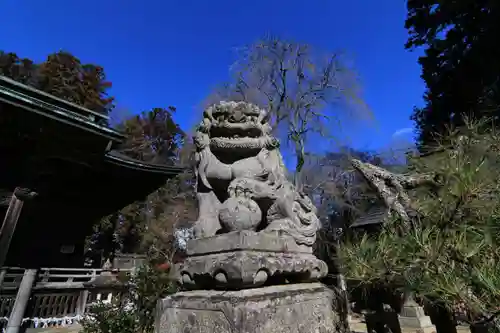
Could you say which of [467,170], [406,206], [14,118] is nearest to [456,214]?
[467,170]

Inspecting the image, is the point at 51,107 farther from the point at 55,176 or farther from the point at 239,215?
the point at 239,215

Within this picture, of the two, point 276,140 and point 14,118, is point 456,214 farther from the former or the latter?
point 14,118

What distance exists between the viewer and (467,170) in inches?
70.2

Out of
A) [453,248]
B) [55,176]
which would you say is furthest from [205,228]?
[55,176]

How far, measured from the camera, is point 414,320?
6344 mm

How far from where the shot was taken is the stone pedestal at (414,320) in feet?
20.3

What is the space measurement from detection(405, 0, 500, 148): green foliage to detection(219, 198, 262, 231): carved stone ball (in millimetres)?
5964

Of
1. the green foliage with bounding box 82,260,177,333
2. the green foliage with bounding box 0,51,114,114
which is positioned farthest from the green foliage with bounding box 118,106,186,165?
the green foliage with bounding box 82,260,177,333

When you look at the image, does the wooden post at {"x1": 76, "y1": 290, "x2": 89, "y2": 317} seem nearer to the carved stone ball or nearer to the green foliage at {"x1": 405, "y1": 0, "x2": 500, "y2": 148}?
the carved stone ball

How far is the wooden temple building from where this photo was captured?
503 cm

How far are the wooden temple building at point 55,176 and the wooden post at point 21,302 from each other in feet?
1.85

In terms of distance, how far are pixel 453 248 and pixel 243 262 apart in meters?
1.22

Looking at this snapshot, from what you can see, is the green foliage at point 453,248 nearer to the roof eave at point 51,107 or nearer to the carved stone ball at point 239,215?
the carved stone ball at point 239,215

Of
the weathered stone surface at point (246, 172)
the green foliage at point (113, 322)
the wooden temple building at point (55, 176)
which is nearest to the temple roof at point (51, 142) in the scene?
the wooden temple building at point (55, 176)
